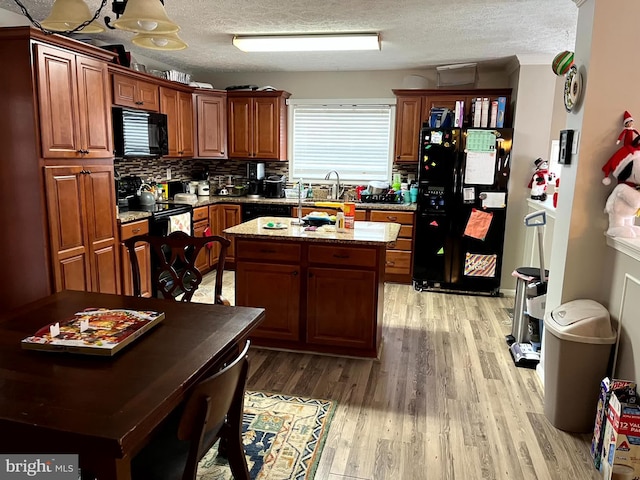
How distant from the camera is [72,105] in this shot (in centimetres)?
323

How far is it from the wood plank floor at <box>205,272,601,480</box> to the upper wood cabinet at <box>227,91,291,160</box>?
2850 mm

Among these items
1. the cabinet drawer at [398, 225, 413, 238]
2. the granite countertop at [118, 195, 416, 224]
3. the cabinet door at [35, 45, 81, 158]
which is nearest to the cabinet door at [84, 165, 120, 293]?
the cabinet door at [35, 45, 81, 158]

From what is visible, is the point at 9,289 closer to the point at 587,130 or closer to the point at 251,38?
the point at 251,38

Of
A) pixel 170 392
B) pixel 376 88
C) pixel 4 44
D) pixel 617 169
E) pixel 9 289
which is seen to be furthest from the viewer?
pixel 376 88

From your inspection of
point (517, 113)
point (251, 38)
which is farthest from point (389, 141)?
point (251, 38)

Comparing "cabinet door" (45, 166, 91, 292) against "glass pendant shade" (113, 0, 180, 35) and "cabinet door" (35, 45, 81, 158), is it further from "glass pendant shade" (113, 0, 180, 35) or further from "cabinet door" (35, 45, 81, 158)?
"glass pendant shade" (113, 0, 180, 35)

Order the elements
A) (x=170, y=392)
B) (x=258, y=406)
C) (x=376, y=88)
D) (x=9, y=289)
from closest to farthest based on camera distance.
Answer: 1. (x=170, y=392)
2. (x=258, y=406)
3. (x=9, y=289)
4. (x=376, y=88)

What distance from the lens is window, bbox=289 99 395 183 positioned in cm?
573

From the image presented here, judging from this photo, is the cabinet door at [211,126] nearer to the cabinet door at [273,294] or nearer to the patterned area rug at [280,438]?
the cabinet door at [273,294]

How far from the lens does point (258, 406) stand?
2.60 meters

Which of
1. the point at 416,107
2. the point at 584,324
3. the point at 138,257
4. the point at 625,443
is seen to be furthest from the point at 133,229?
the point at 625,443

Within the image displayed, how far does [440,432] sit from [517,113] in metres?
3.52

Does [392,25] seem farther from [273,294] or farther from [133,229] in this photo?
[133,229]

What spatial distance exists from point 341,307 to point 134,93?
282cm
